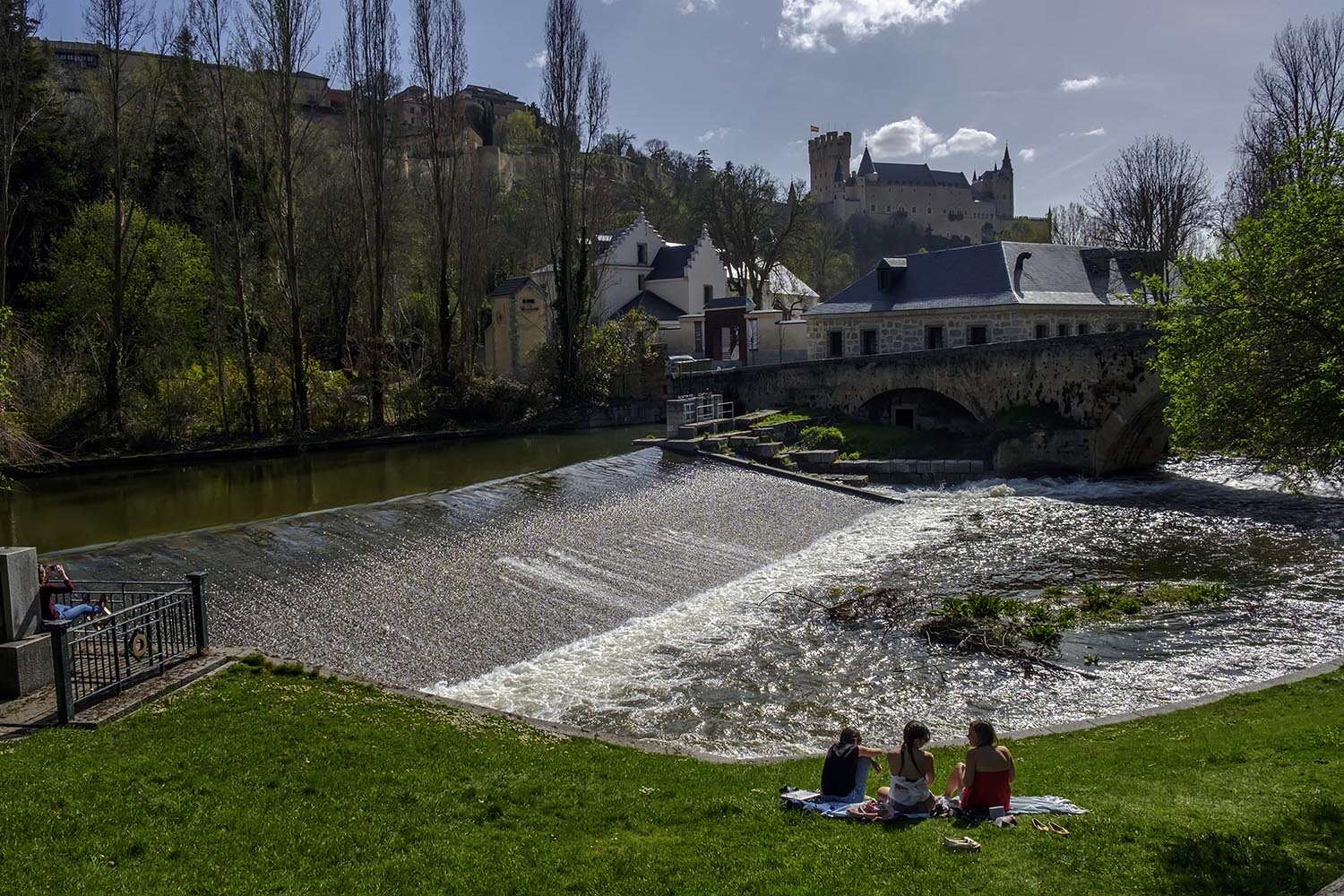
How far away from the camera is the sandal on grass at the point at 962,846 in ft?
21.5

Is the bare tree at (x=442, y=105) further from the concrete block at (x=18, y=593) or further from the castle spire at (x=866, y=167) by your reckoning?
the castle spire at (x=866, y=167)

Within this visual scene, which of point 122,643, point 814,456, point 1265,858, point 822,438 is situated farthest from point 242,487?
point 1265,858

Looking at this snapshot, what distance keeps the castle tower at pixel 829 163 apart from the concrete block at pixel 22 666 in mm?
133992

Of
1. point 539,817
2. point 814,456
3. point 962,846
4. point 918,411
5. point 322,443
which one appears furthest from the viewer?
point 918,411

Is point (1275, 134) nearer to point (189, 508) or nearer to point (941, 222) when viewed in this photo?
point (189, 508)

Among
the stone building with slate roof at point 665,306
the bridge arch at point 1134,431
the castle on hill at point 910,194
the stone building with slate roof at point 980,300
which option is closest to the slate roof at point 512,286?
the stone building with slate roof at point 665,306

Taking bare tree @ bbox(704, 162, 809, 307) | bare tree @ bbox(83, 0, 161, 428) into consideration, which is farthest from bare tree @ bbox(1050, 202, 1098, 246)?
bare tree @ bbox(83, 0, 161, 428)

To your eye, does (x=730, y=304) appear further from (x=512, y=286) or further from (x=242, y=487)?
(x=242, y=487)

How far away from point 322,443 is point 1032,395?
2412 centimetres

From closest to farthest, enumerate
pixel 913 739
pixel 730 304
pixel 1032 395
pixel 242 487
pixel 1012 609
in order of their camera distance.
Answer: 1. pixel 913 739
2. pixel 1012 609
3. pixel 242 487
4. pixel 1032 395
5. pixel 730 304

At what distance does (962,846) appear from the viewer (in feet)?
21.6

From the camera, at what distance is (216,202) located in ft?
128

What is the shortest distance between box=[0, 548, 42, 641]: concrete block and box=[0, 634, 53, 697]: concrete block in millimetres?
115

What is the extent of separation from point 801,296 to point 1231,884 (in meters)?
60.5
